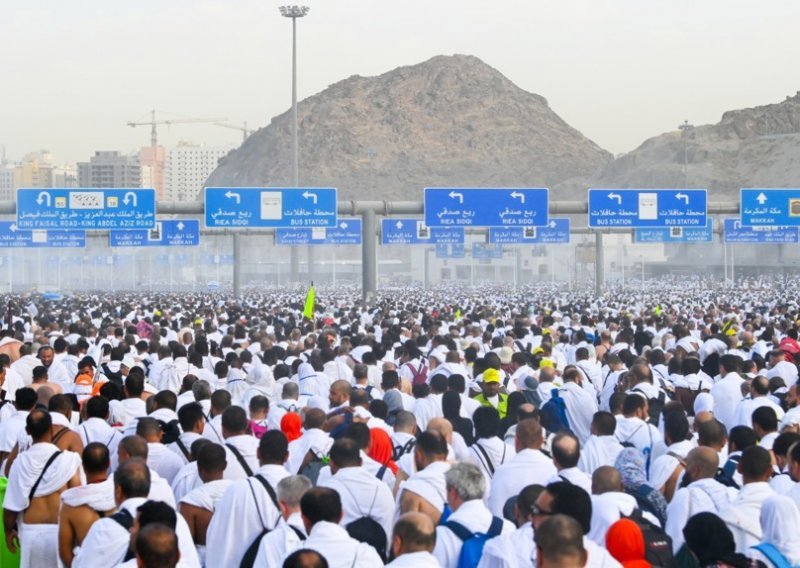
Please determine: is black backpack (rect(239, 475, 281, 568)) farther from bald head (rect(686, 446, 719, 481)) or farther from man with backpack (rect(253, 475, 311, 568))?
bald head (rect(686, 446, 719, 481))

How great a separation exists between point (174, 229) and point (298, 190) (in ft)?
50.9

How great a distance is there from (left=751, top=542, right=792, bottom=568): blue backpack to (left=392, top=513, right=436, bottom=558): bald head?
1.74 meters

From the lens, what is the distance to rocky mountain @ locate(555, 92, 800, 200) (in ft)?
468

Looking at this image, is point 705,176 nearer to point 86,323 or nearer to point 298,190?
point 298,190

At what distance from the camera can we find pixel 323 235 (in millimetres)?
51969

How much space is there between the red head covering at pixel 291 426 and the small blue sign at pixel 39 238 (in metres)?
43.5

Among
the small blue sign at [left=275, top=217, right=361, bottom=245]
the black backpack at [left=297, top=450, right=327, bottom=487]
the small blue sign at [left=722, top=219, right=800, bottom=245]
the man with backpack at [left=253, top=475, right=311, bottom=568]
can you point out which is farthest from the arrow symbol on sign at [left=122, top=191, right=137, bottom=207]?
the man with backpack at [left=253, top=475, right=311, bottom=568]

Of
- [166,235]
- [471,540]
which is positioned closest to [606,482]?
[471,540]

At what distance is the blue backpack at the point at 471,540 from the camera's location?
672 cm

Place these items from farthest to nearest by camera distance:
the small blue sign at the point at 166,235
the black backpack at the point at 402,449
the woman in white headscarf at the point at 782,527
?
the small blue sign at the point at 166,235 < the black backpack at the point at 402,449 < the woman in white headscarf at the point at 782,527

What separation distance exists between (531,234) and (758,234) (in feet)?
30.0

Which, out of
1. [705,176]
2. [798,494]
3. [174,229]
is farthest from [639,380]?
[705,176]

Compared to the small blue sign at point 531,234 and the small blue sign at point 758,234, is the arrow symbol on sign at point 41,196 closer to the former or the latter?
the small blue sign at point 531,234

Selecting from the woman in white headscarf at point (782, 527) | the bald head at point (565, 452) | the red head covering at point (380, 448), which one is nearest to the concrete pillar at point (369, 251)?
the red head covering at point (380, 448)
